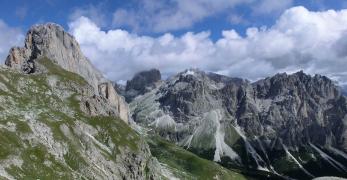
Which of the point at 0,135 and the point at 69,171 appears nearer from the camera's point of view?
the point at 0,135

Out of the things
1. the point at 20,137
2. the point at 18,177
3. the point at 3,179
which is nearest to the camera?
the point at 3,179

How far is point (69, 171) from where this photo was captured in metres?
194

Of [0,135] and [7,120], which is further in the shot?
[7,120]

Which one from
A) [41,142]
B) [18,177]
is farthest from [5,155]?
[41,142]

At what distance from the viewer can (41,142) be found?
651ft

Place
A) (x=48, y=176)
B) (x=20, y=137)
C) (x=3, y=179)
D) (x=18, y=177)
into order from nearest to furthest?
(x=3, y=179), (x=18, y=177), (x=48, y=176), (x=20, y=137)

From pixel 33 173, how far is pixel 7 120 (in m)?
32.4

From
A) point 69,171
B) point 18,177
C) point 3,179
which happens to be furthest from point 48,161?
point 3,179

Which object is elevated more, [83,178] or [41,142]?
[41,142]

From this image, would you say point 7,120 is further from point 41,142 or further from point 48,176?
point 48,176

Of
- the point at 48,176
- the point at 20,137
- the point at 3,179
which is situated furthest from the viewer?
the point at 20,137

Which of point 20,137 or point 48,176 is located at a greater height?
point 20,137

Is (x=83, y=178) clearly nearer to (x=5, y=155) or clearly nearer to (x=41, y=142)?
(x=41, y=142)

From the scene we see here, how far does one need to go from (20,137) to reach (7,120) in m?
10.9
